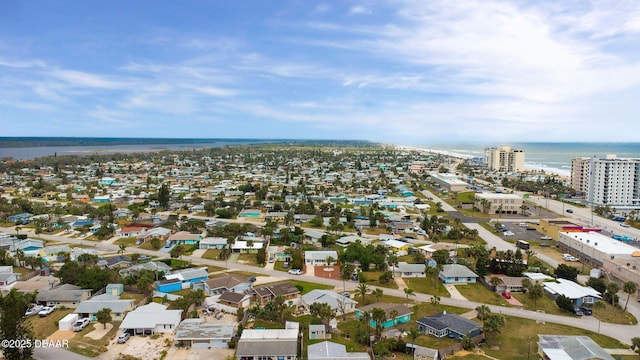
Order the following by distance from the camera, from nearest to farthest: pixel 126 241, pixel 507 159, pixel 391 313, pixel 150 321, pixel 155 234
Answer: pixel 150 321 < pixel 391 313 < pixel 126 241 < pixel 155 234 < pixel 507 159

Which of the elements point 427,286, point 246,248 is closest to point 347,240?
point 246,248

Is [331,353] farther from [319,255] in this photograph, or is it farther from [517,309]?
[319,255]

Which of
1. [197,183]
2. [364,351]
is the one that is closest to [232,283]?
[364,351]

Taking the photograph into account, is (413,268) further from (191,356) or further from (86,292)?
(86,292)

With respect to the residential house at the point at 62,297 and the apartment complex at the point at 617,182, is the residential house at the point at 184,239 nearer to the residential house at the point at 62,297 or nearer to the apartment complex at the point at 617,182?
the residential house at the point at 62,297

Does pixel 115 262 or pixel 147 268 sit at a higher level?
pixel 147 268

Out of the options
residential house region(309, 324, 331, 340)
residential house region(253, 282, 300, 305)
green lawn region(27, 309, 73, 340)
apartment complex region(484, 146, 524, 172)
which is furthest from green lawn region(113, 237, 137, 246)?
apartment complex region(484, 146, 524, 172)
